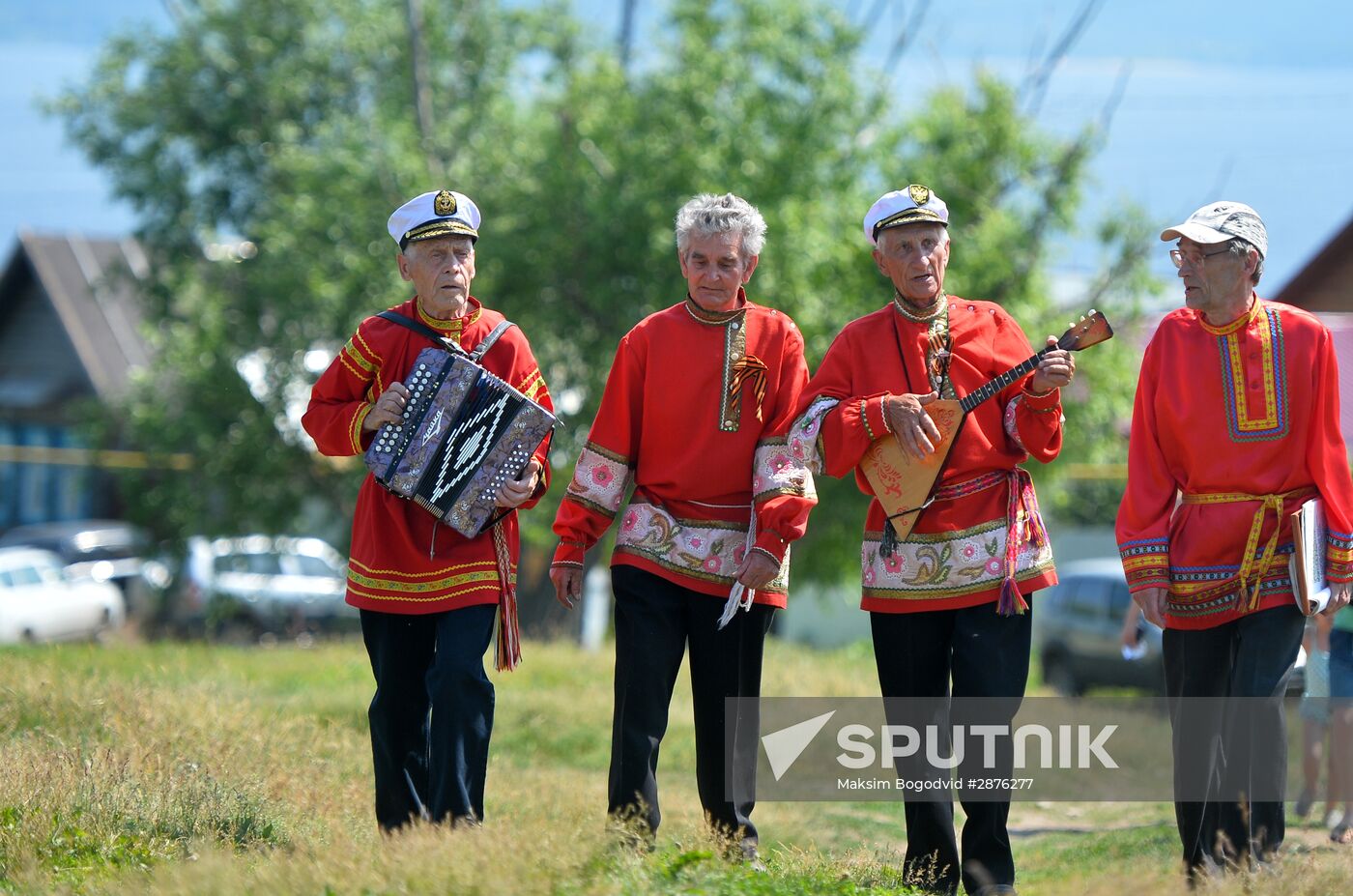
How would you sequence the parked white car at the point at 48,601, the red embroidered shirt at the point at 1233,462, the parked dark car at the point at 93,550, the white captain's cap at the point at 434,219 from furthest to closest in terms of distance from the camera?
the parked dark car at the point at 93,550 → the parked white car at the point at 48,601 → the white captain's cap at the point at 434,219 → the red embroidered shirt at the point at 1233,462

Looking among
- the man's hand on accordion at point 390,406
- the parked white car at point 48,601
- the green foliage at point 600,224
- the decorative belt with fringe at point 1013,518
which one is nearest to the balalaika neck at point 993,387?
the decorative belt with fringe at point 1013,518

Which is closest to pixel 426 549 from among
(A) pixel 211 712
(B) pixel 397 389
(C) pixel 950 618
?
(B) pixel 397 389

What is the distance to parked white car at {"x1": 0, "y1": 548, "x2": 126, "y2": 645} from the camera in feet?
84.5

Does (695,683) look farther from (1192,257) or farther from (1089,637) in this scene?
(1089,637)

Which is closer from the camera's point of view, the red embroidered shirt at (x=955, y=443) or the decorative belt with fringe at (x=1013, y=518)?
the decorative belt with fringe at (x=1013, y=518)

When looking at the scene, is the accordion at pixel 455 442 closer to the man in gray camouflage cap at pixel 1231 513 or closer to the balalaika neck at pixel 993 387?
the balalaika neck at pixel 993 387

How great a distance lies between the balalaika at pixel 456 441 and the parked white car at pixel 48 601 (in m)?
21.4

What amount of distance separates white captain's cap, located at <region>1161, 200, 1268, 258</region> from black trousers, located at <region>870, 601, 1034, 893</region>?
145 centimetres

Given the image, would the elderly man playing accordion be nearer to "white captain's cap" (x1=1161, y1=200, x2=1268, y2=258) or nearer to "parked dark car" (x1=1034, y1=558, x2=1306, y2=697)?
"white captain's cap" (x1=1161, y1=200, x2=1268, y2=258)

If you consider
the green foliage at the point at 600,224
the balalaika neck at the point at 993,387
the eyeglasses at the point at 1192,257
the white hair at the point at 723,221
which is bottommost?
the balalaika neck at the point at 993,387

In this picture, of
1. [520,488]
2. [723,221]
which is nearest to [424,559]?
[520,488]

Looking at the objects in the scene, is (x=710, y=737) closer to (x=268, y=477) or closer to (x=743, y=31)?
(x=743, y=31)

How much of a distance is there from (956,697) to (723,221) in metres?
1.86

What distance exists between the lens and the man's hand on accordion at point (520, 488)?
19.1 ft
